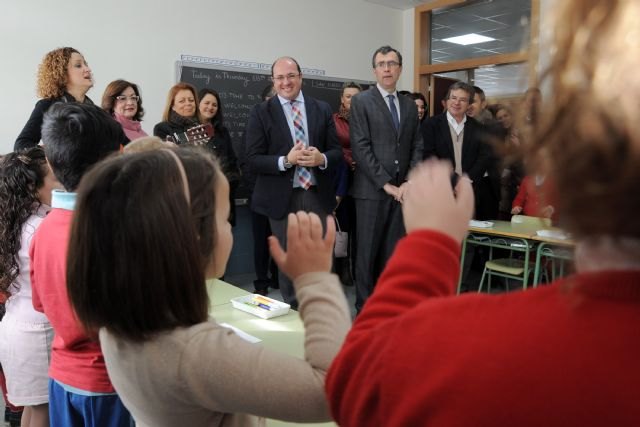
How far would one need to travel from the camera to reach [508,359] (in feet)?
1.31

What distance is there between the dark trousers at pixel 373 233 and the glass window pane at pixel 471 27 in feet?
11.2

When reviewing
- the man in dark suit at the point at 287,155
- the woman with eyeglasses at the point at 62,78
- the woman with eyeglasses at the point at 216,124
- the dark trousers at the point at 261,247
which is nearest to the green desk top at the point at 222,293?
the man in dark suit at the point at 287,155

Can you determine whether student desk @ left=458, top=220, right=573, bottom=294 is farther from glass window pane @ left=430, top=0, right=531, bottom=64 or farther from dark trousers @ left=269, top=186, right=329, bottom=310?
glass window pane @ left=430, top=0, right=531, bottom=64

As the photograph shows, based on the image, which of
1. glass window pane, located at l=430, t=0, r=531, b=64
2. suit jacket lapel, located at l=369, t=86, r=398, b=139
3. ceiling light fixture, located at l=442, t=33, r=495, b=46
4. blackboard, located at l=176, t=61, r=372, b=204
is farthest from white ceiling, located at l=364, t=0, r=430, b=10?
suit jacket lapel, located at l=369, t=86, r=398, b=139

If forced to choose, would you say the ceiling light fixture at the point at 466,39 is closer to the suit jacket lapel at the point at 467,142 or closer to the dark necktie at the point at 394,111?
the suit jacket lapel at the point at 467,142

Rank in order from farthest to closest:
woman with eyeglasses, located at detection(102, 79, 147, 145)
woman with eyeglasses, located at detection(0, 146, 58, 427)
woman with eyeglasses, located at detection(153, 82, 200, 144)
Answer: woman with eyeglasses, located at detection(153, 82, 200, 144), woman with eyeglasses, located at detection(102, 79, 147, 145), woman with eyeglasses, located at detection(0, 146, 58, 427)

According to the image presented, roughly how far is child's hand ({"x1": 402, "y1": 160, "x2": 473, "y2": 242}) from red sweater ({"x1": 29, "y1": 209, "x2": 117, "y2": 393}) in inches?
39.2

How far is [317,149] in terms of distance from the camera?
362 centimetres

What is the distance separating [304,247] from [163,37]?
4.45m

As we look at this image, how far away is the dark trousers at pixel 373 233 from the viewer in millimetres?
3818

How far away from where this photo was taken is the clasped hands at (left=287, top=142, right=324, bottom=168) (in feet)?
11.3

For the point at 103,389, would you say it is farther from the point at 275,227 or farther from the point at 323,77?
the point at 323,77

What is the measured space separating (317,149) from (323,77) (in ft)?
8.08

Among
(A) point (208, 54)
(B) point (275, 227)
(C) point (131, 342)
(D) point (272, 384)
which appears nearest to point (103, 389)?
(C) point (131, 342)
